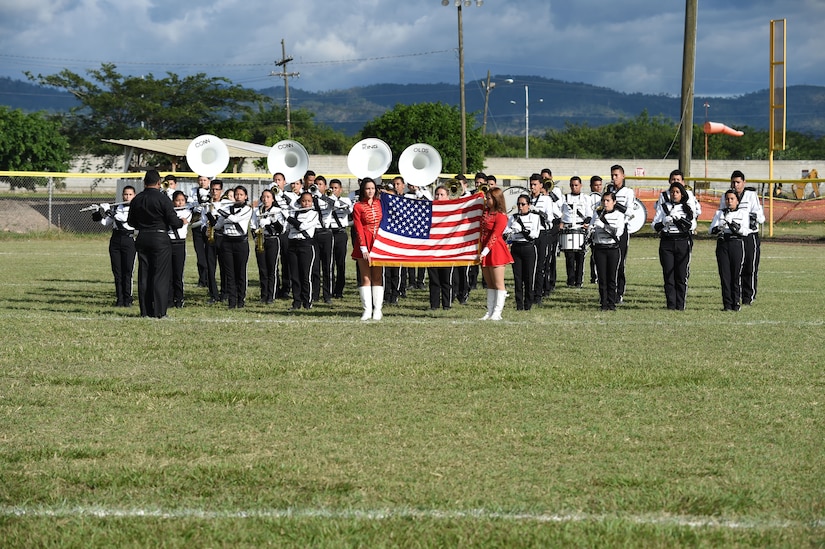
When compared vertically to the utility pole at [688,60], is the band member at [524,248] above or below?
below

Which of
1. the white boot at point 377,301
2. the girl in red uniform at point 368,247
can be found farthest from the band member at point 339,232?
the white boot at point 377,301

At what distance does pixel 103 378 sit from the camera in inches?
357

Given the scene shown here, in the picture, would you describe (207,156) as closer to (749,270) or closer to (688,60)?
(749,270)

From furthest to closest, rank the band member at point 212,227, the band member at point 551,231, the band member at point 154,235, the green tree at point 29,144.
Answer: the green tree at point 29,144
the band member at point 551,231
the band member at point 212,227
the band member at point 154,235

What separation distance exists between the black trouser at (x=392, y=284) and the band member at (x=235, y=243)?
2108mm

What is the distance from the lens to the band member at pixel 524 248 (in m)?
14.4

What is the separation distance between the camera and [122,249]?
1488 cm

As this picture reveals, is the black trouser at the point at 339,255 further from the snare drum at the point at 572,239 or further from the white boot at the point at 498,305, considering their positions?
the white boot at the point at 498,305

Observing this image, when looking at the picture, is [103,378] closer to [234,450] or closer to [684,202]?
[234,450]

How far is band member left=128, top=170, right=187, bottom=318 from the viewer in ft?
43.2

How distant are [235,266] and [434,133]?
156 ft

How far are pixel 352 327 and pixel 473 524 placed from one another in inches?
293

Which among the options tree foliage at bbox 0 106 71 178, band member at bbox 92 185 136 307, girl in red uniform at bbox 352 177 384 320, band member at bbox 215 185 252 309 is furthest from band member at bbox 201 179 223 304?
tree foliage at bbox 0 106 71 178

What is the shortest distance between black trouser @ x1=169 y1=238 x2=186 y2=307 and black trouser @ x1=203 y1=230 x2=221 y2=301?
587mm
